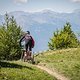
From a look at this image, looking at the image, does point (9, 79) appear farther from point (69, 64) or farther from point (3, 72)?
point (69, 64)

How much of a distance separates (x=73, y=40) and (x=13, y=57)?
137 feet

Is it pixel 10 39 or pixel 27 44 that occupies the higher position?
pixel 10 39

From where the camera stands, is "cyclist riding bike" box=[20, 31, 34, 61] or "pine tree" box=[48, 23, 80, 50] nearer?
"cyclist riding bike" box=[20, 31, 34, 61]

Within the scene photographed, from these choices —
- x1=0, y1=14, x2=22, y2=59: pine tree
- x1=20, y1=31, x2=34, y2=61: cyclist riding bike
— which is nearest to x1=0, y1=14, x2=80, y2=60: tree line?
x1=0, y1=14, x2=22, y2=59: pine tree

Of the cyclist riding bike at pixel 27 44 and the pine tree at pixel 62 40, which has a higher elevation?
the pine tree at pixel 62 40

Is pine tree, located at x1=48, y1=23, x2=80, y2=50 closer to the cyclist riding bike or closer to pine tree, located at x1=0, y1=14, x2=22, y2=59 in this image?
pine tree, located at x1=0, y1=14, x2=22, y2=59

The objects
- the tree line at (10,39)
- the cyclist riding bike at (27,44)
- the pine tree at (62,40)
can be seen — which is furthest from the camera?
the pine tree at (62,40)

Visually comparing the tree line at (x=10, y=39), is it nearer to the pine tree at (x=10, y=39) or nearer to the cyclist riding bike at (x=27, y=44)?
the pine tree at (x=10, y=39)

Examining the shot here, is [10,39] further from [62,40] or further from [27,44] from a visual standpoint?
[62,40]

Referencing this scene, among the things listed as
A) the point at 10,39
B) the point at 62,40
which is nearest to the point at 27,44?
the point at 10,39

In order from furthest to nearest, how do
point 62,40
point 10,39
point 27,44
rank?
point 62,40
point 10,39
point 27,44

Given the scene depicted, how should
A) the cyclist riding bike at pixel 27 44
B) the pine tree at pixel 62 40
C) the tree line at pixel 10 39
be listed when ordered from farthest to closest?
1. the pine tree at pixel 62 40
2. the tree line at pixel 10 39
3. the cyclist riding bike at pixel 27 44

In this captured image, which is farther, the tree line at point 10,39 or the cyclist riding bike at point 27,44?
the tree line at point 10,39

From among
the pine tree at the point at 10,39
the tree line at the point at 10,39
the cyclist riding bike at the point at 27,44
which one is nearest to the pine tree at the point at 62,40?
the tree line at the point at 10,39
